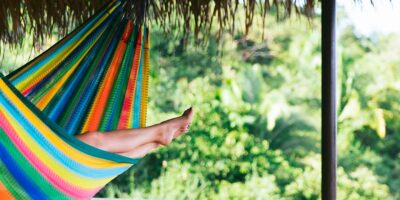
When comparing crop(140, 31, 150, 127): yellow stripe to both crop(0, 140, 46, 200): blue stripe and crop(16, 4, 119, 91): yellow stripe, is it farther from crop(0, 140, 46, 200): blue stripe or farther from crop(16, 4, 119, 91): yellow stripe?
crop(0, 140, 46, 200): blue stripe

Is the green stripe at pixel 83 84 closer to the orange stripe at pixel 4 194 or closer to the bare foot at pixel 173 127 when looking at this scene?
the bare foot at pixel 173 127

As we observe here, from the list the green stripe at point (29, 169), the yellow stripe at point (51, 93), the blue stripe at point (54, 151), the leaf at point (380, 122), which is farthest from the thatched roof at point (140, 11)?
the leaf at point (380, 122)

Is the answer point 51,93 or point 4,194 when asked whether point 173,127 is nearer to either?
point 51,93

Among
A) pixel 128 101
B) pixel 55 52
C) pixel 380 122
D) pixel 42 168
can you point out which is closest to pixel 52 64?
pixel 55 52

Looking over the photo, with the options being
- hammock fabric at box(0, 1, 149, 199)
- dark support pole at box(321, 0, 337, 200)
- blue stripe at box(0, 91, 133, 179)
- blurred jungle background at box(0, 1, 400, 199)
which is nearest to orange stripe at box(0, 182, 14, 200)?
Answer: hammock fabric at box(0, 1, 149, 199)

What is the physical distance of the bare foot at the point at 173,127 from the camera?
208 centimetres

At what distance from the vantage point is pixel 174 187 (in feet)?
18.5

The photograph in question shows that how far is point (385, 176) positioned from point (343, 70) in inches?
32.8

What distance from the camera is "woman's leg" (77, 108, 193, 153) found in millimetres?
1913

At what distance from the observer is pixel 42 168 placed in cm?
163

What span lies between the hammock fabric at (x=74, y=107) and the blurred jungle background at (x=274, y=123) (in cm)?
338

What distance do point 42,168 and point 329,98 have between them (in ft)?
2.65

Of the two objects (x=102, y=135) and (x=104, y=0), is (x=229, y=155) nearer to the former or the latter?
(x=104, y=0)

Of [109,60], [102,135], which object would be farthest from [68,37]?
[102,135]
